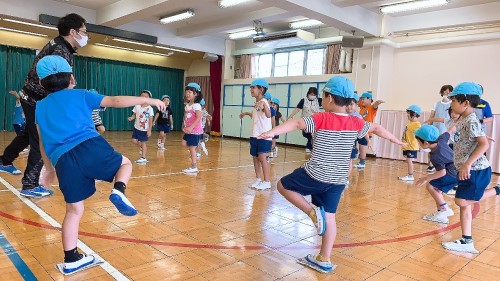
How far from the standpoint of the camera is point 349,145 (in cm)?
237

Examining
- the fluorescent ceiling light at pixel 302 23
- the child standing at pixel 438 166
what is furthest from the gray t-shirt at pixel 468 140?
the fluorescent ceiling light at pixel 302 23

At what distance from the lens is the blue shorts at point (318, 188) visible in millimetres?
2387

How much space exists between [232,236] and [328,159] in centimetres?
118

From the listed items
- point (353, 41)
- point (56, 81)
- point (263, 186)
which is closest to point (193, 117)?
point (263, 186)

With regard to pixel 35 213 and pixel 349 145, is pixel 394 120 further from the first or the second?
pixel 35 213

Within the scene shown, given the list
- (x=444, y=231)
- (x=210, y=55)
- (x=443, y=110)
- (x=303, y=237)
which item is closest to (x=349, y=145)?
(x=303, y=237)

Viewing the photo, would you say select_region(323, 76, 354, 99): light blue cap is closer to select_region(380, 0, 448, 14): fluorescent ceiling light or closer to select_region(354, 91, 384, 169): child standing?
select_region(354, 91, 384, 169): child standing

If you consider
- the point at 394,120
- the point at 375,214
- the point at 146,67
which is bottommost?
the point at 375,214

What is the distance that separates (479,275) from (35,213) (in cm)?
368

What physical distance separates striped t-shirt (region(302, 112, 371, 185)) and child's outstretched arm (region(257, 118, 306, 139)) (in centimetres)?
6

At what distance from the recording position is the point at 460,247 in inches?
117

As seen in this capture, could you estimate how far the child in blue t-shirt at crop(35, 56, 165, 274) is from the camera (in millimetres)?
2062

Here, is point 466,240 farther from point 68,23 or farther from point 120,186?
point 68,23

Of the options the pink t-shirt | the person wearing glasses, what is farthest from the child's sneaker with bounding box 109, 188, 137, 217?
the pink t-shirt
